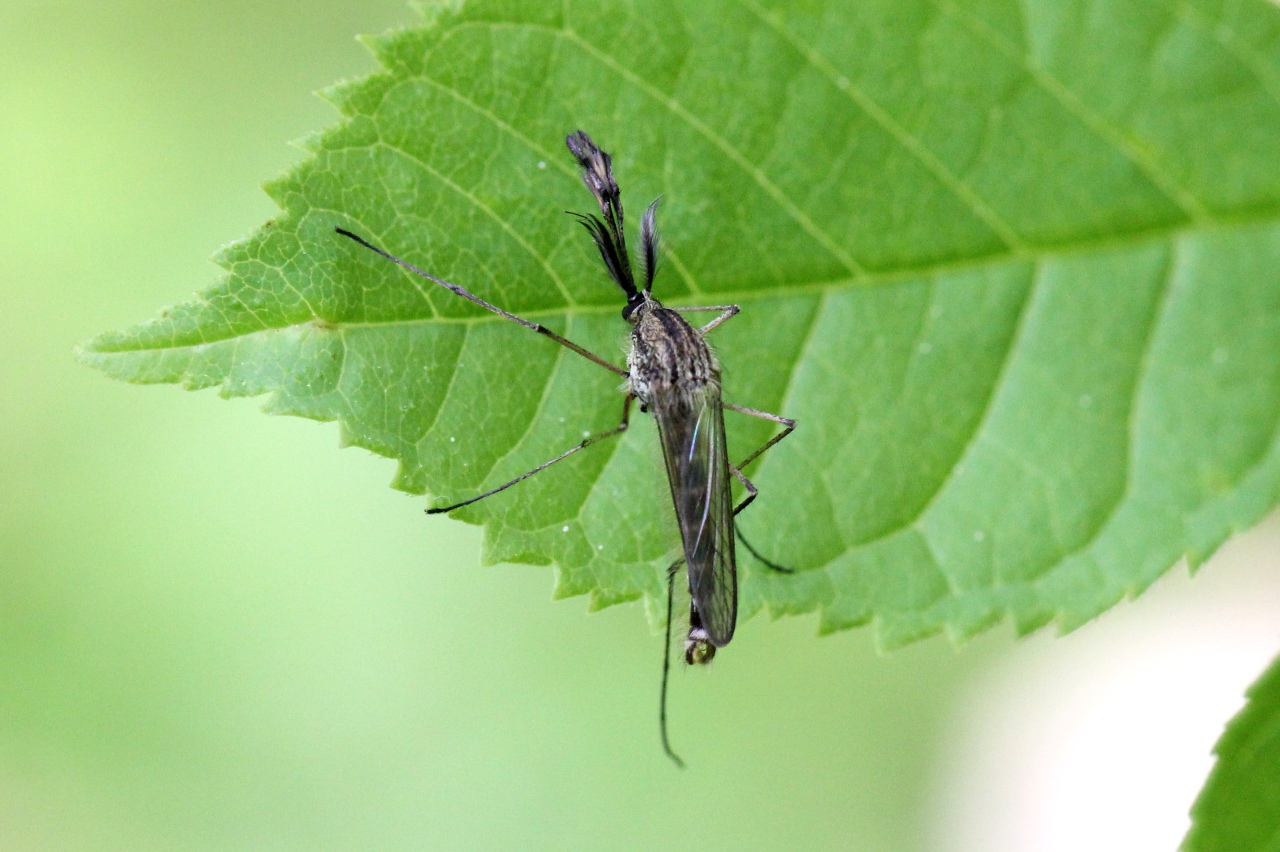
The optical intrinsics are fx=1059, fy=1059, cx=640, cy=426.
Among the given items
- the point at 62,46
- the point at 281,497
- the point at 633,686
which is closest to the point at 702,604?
the point at 633,686

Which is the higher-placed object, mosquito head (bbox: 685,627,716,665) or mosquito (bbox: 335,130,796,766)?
mosquito (bbox: 335,130,796,766)

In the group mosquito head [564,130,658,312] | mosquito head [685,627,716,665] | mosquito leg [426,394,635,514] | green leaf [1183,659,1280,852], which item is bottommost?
green leaf [1183,659,1280,852]

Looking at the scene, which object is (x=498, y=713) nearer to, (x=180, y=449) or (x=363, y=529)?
(x=363, y=529)

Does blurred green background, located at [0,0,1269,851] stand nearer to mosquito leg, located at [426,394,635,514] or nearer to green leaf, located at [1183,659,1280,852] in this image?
mosquito leg, located at [426,394,635,514]

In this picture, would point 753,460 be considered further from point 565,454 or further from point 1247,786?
point 1247,786

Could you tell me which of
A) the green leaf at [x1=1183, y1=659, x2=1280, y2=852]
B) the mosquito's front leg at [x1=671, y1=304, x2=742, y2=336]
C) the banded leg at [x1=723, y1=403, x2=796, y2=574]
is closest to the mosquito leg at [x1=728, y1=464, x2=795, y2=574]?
the banded leg at [x1=723, y1=403, x2=796, y2=574]

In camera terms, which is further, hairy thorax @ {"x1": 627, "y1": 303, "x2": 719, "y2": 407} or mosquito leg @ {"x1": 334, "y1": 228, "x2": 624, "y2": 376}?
hairy thorax @ {"x1": 627, "y1": 303, "x2": 719, "y2": 407}
